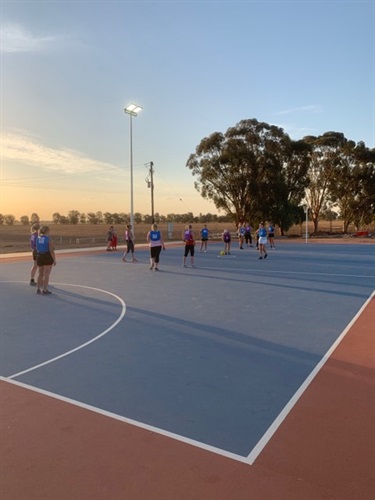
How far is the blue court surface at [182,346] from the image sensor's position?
13.5 feet

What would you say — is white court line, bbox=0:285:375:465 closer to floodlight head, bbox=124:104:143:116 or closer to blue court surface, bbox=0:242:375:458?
blue court surface, bbox=0:242:375:458

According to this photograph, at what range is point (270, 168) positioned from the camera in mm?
44406

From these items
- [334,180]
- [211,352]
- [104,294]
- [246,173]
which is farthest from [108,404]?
[334,180]

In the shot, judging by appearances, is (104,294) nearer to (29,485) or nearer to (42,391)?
(42,391)

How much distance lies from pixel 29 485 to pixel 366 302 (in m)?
8.62

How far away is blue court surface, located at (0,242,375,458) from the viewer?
4.11 metres

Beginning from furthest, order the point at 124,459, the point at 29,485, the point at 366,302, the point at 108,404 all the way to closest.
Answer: the point at 366,302 → the point at 108,404 → the point at 124,459 → the point at 29,485

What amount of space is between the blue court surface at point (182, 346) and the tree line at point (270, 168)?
33297 mm

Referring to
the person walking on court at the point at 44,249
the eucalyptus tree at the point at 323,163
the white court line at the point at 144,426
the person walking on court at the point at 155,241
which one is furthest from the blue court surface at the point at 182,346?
the eucalyptus tree at the point at 323,163

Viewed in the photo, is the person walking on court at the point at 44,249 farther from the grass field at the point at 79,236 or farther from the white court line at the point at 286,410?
the grass field at the point at 79,236

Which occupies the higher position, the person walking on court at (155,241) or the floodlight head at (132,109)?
the floodlight head at (132,109)

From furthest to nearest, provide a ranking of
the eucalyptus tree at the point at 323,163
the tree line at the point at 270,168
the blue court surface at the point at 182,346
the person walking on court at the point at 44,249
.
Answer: the eucalyptus tree at the point at 323,163
the tree line at the point at 270,168
the person walking on court at the point at 44,249
the blue court surface at the point at 182,346

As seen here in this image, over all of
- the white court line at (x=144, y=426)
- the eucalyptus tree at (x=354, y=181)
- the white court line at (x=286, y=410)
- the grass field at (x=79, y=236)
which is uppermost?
the eucalyptus tree at (x=354, y=181)

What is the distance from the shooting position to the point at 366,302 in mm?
9594
